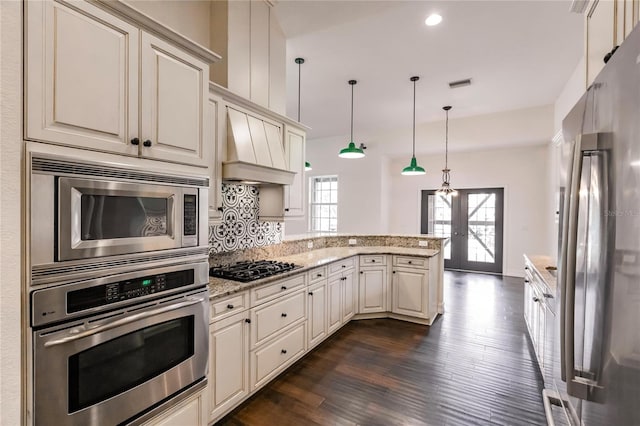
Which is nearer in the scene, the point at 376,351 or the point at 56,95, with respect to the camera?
the point at 56,95

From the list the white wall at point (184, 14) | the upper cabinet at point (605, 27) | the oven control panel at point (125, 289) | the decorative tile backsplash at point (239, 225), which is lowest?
the oven control panel at point (125, 289)

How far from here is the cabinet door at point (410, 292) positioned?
156 inches

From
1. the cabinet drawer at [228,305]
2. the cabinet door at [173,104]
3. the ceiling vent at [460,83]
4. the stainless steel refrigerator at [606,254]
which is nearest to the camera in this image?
the stainless steel refrigerator at [606,254]

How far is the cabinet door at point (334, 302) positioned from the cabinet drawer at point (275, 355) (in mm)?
549

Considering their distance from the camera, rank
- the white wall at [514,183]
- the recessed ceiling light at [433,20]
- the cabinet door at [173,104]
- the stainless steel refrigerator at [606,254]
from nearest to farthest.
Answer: the stainless steel refrigerator at [606,254]
the cabinet door at [173,104]
the recessed ceiling light at [433,20]
the white wall at [514,183]

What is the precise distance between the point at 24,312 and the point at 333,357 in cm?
260

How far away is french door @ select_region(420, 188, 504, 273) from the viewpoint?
7.41 m

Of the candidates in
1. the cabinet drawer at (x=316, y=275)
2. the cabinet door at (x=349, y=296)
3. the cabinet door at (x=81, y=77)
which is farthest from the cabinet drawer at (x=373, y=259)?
the cabinet door at (x=81, y=77)

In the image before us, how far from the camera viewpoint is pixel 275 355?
2588mm

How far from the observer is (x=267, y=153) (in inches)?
111

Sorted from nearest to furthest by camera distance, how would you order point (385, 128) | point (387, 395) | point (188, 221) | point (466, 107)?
1. point (188, 221)
2. point (387, 395)
3. point (466, 107)
4. point (385, 128)

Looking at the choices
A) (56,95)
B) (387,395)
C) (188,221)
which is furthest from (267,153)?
(387,395)

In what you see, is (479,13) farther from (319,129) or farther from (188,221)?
(319,129)

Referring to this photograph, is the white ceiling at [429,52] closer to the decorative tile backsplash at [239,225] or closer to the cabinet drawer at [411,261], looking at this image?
the decorative tile backsplash at [239,225]
